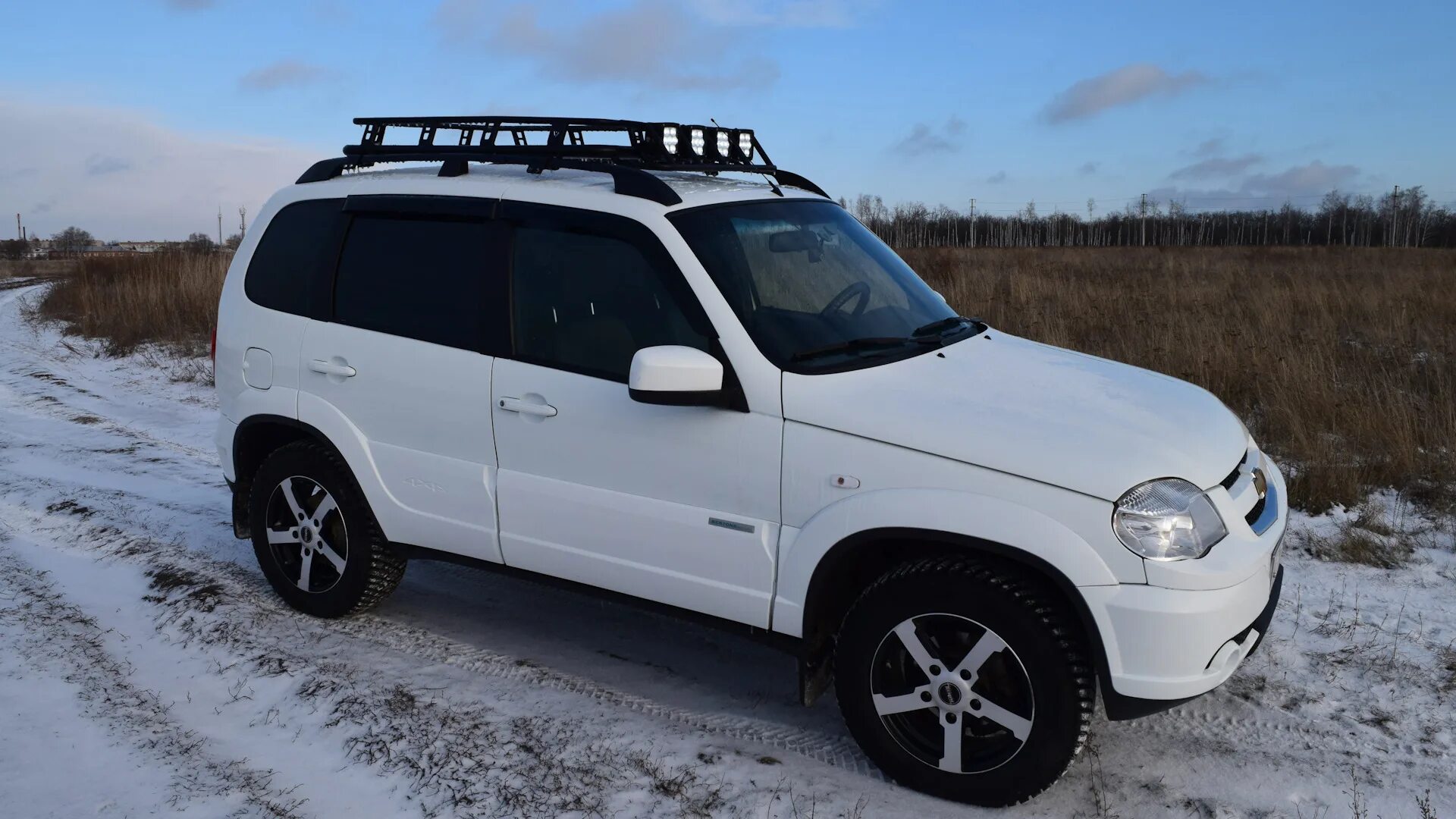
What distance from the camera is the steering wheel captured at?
12.6ft

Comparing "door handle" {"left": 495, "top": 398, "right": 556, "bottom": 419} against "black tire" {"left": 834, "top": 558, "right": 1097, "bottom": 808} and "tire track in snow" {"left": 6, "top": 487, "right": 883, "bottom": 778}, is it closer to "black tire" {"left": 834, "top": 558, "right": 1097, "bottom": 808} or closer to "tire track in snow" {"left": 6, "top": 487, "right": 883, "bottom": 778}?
"tire track in snow" {"left": 6, "top": 487, "right": 883, "bottom": 778}

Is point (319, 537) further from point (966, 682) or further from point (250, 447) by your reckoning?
point (966, 682)

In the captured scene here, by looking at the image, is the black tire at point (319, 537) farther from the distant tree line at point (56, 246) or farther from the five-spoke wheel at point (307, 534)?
the distant tree line at point (56, 246)

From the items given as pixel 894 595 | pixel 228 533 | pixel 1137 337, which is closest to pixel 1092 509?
pixel 894 595

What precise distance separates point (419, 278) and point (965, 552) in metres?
2.48

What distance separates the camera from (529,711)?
3.88 m

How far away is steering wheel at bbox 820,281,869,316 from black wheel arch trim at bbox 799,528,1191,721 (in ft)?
3.05

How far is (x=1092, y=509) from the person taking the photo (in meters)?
2.93

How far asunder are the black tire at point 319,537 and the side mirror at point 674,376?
5.95ft

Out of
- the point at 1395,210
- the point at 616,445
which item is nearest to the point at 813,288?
the point at 616,445

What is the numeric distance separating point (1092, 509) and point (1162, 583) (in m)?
0.27

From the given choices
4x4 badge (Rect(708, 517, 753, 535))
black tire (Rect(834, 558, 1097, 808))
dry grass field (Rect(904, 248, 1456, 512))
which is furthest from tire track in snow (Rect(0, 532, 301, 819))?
dry grass field (Rect(904, 248, 1456, 512))

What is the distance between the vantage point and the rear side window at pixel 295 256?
4.59 meters

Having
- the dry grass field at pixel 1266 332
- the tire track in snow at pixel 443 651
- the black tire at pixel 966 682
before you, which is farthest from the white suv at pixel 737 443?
the dry grass field at pixel 1266 332
